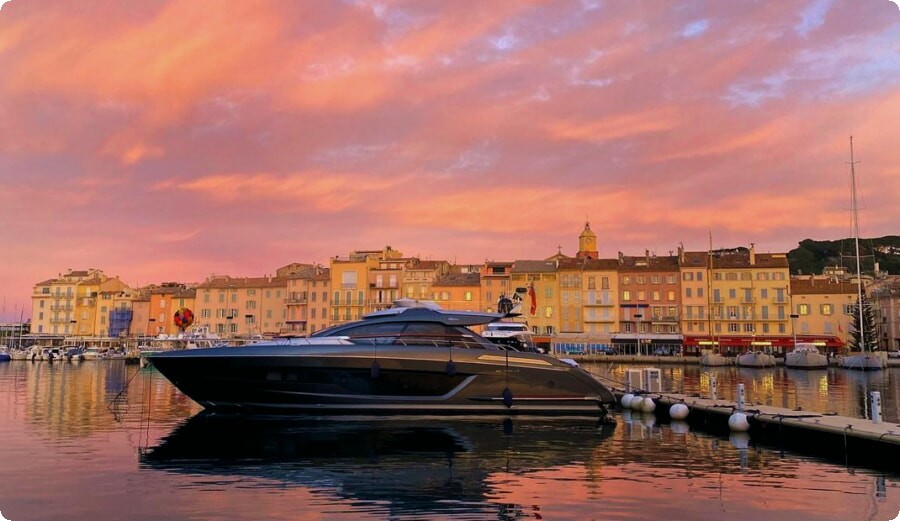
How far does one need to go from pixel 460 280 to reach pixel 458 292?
199 centimetres

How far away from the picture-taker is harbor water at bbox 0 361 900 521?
1009 cm

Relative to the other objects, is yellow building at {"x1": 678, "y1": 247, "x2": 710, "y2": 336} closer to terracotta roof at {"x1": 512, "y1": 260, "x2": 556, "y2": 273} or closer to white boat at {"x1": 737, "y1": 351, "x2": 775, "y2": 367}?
terracotta roof at {"x1": 512, "y1": 260, "x2": 556, "y2": 273}

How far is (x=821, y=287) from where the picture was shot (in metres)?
79.4

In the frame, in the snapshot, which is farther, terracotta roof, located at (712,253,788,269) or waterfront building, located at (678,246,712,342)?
waterfront building, located at (678,246,712,342)

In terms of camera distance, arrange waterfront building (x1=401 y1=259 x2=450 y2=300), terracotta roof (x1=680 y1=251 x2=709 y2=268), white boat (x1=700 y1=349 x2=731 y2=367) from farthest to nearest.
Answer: waterfront building (x1=401 y1=259 x2=450 y2=300) → terracotta roof (x1=680 y1=251 x2=709 y2=268) → white boat (x1=700 y1=349 x2=731 y2=367)

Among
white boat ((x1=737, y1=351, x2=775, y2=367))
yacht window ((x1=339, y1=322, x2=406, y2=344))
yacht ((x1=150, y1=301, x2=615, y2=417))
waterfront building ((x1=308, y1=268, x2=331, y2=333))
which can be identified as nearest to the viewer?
→ yacht ((x1=150, y1=301, x2=615, y2=417))

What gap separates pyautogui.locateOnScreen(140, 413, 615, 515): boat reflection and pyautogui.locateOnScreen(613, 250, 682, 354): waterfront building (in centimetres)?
6317

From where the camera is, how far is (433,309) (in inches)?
798

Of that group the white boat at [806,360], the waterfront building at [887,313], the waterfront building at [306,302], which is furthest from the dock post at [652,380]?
the waterfront building at [887,313]

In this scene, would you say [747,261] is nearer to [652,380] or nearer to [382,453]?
[652,380]

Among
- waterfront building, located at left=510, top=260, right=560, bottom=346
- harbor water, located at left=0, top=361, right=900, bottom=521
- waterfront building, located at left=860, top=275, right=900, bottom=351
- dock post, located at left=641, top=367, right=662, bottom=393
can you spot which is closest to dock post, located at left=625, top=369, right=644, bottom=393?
dock post, located at left=641, top=367, right=662, bottom=393

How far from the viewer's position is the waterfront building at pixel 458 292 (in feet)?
269

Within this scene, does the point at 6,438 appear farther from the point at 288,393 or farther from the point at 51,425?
the point at 288,393

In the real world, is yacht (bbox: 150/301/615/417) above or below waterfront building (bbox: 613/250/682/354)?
below
